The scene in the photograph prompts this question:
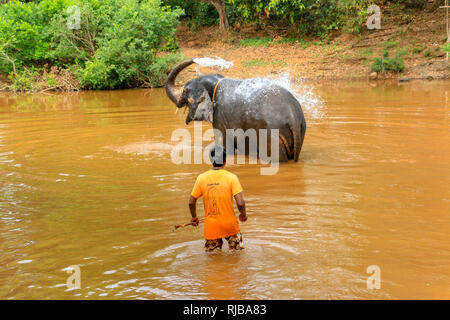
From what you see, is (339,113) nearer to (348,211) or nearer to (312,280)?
(348,211)

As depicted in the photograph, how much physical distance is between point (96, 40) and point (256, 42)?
8.58 meters

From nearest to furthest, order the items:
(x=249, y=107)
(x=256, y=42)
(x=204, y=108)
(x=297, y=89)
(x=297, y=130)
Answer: (x=297, y=130)
(x=249, y=107)
(x=204, y=108)
(x=297, y=89)
(x=256, y=42)

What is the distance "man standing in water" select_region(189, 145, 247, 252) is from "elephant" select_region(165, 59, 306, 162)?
3.82m

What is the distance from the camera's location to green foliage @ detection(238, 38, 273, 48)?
28250 millimetres

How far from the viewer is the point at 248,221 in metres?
6.09

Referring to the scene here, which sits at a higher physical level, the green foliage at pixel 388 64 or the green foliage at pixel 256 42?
the green foliage at pixel 256 42

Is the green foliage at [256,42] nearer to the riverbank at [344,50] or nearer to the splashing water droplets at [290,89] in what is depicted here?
the riverbank at [344,50]

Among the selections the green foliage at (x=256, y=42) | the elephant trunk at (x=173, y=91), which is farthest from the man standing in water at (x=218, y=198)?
the green foliage at (x=256, y=42)

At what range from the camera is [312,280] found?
4527 millimetres

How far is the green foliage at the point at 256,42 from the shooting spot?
28.2 m

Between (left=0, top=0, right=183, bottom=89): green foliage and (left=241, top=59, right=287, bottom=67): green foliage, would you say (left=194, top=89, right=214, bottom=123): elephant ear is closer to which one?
(left=0, top=0, right=183, bottom=89): green foliage
